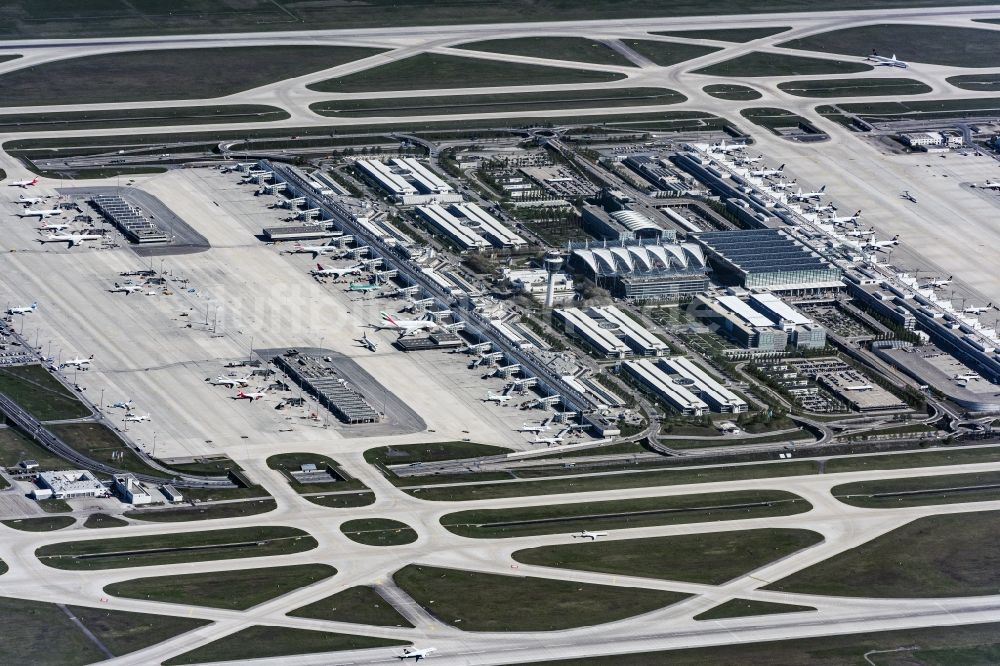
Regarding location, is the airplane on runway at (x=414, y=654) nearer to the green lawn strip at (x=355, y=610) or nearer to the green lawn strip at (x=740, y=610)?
the green lawn strip at (x=355, y=610)

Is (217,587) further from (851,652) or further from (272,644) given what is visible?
(851,652)

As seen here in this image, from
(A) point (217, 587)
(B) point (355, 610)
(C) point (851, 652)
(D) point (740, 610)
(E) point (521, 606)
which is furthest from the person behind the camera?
(D) point (740, 610)

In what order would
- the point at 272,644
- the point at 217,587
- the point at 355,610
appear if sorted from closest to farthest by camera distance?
the point at 272,644
the point at 355,610
the point at 217,587

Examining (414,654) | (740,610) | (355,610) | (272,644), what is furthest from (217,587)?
(740,610)

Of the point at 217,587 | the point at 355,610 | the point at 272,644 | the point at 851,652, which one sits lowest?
the point at 851,652

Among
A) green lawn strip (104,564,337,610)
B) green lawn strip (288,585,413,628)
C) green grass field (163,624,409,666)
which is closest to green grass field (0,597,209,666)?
green lawn strip (104,564,337,610)

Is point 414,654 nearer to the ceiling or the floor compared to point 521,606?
nearer to the ceiling

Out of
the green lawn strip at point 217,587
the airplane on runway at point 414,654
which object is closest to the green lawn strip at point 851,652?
the airplane on runway at point 414,654
